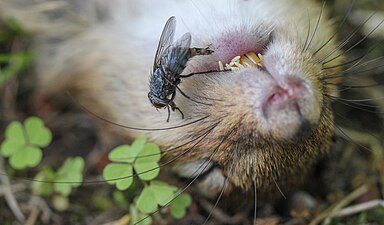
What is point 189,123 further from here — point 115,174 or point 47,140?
point 47,140

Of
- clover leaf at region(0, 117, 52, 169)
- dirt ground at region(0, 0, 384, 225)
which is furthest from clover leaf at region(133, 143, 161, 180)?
clover leaf at region(0, 117, 52, 169)

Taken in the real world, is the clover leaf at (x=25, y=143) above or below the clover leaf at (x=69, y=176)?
above

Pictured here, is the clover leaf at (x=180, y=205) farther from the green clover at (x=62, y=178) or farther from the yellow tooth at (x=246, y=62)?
the yellow tooth at (x=246, y=62)

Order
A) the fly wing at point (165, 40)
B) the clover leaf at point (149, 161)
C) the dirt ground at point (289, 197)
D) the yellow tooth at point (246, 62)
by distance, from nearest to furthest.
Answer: the yellow tooth at point (246, 62), the fly wing at point (165, 40), the clover leaf at point (149, 161), the dirt ground at point (289, 197)

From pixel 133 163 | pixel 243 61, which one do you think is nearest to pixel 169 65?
pixel 243 61

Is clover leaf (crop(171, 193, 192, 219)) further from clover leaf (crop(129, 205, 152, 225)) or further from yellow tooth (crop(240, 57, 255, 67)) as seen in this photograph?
yellow tooth (crop(240, 57, 255, 67))

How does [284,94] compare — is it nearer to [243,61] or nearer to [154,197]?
[243,61]

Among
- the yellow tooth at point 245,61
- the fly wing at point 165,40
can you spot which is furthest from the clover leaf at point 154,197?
the yellow tooth at point 245,61
